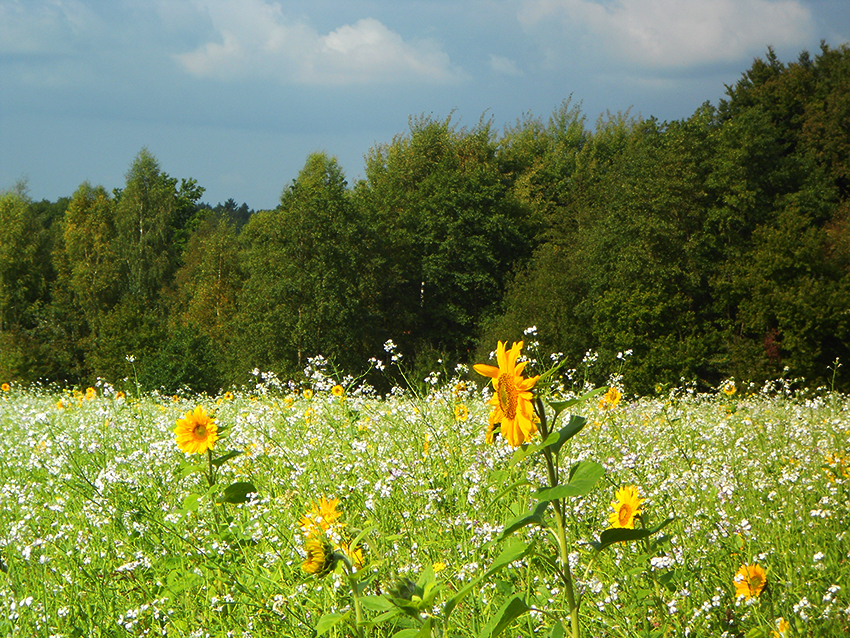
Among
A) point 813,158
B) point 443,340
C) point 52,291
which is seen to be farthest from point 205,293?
point 813,158

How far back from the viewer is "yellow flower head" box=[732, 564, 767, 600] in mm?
2059

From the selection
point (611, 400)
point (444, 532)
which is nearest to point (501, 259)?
point (611, 400)

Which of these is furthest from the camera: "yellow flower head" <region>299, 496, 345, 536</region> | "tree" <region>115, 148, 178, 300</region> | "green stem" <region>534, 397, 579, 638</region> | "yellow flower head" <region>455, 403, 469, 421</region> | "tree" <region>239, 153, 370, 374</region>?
"tree" <region>115, 148, 178, 300</region>

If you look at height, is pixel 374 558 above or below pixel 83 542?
above

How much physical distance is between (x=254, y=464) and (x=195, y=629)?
1.48 meters

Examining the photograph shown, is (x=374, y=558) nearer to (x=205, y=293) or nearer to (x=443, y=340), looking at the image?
(x=443, y=340)

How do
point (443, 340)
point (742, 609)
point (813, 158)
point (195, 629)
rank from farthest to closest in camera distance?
point (443, 340), point (813, 158), point (195, 629), point (742, 609)

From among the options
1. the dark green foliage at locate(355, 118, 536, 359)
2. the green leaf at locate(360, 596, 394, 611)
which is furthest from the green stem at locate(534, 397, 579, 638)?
the dark green foliage at locate(355, 118, 536, 359)

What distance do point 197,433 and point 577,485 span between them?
186 cm

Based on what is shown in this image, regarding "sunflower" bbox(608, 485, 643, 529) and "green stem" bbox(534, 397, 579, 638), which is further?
"sunflower" bbox(608, 485, 643, 529)

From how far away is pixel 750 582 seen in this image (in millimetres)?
2090

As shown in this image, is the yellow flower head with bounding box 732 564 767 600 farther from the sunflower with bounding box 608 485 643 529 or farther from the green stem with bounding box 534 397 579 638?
the green stem with bounding box 534 397 579 638

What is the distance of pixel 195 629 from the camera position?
8.39ft

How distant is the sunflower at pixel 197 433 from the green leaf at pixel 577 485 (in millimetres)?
1716
